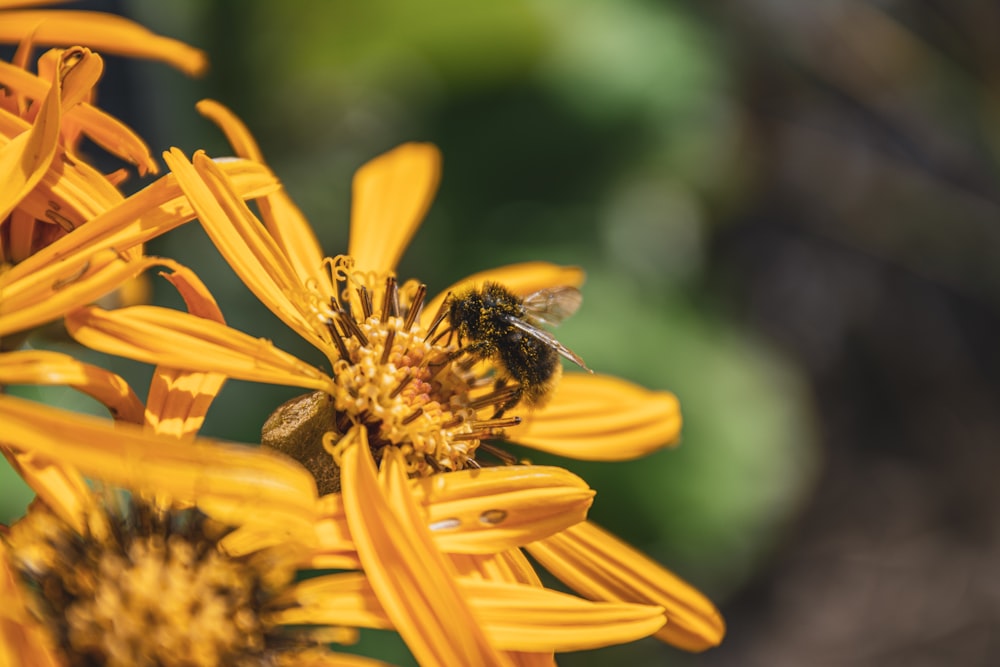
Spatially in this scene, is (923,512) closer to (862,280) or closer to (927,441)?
(927,441)

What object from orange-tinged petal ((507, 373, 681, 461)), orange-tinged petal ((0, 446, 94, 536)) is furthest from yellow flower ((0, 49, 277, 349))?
orange-tinged petal ((507, 373, 681, 461))

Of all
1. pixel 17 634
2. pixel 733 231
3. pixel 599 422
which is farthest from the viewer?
pixel 733 231

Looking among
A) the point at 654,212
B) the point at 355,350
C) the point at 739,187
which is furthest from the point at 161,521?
the point at 739,187

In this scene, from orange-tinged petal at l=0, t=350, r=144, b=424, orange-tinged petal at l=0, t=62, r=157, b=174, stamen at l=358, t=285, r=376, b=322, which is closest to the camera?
orange-tinged petal at l=0, t=350, r=144, b=424

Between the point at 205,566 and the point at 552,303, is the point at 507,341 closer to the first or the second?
the point at 552,303

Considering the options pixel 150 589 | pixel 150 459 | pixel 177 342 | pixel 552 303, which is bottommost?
pixel 150 589

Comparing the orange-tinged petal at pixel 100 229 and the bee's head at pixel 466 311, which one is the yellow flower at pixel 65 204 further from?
the bee's head at pixel 466 311

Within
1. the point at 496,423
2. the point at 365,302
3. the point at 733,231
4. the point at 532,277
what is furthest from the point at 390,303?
the point at 733,231

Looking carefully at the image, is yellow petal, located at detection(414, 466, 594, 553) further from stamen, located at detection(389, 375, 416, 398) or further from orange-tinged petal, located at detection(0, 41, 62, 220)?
orange-tinged petal, located at detection(0, 41, 62, 220)
